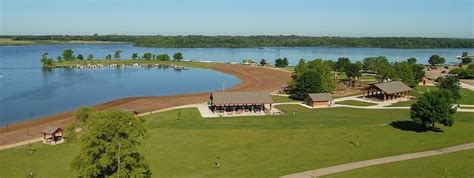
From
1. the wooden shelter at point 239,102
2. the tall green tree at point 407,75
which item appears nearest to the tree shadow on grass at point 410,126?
the wooden shelter at point 239,102

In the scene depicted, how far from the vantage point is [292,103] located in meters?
73.5

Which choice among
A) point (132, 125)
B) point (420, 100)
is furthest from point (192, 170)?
point (420, 100)

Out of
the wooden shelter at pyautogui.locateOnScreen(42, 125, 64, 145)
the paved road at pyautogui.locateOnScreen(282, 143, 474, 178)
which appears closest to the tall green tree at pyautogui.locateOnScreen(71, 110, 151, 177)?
the paved road at pyautogui.locateOnScreen(282, 143, 474, 178)

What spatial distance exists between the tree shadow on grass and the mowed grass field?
355 mm

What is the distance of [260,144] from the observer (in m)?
46.5

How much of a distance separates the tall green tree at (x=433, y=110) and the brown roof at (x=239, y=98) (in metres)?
20.5

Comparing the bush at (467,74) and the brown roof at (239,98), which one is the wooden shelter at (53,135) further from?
the bush at (467,74)

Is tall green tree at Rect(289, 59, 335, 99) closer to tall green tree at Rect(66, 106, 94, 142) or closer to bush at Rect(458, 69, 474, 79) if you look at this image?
tall green tree at Rect(66, 106, 94, 142)

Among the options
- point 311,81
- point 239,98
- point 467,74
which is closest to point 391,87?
point 311,81

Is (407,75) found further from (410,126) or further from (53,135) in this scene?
(53,135)

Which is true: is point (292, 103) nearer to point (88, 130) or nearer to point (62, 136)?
point (62, 136)

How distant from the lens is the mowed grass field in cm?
3812

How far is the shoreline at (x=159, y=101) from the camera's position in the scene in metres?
57.6

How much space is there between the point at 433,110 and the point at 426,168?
18296mm
